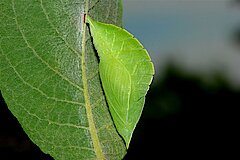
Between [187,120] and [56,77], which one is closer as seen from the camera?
[56,77]

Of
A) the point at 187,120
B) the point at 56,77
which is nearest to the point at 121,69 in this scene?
the point at 56,77

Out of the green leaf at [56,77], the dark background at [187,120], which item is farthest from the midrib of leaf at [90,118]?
the dark background at [187,120]

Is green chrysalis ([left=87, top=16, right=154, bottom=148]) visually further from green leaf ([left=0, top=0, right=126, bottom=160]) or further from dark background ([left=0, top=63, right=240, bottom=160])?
dark background ([left=0, top=63, right=240, bottom=160])

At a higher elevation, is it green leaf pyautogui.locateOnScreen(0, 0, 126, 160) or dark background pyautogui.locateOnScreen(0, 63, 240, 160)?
green leaf pyautogui.locateOnScreen(0, 0, 126, 160)

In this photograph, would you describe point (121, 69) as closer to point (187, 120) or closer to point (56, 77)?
point (56, 77)

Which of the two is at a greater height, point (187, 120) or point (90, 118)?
point (90, 118)

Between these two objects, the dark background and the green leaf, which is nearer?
the green leaf

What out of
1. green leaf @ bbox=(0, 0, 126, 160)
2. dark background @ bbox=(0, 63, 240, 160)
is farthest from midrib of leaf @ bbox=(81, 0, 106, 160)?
dark background @ bbox=(0, 63, 240, 160)
